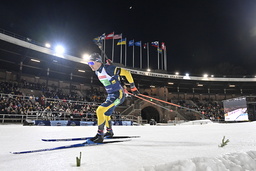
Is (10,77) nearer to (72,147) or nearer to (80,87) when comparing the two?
(80,87)

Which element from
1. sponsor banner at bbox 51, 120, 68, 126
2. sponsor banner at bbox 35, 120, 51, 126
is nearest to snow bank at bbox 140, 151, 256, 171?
sponsor banner at bbox 35, 120, 51, 126

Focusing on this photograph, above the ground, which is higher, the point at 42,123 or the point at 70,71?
the point at 70,71

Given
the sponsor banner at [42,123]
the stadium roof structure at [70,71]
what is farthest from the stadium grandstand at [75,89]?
the sponsor banner at [42,123]

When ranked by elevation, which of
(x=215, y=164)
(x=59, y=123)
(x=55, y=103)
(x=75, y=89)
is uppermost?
(x=75, y=89)

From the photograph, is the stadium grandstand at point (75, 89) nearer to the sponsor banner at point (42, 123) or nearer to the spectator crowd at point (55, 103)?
the spectator crowd at point (55, 103)

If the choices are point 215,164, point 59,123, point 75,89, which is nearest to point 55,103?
point 59,123

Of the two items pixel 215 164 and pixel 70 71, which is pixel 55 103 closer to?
pixel 70 71

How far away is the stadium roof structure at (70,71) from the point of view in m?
19.0

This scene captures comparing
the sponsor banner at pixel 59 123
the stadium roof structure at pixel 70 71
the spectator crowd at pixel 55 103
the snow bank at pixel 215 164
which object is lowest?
the sponsor banner at pixel 59 123

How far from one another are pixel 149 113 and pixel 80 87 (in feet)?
50.5

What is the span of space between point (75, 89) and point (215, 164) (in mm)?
28488

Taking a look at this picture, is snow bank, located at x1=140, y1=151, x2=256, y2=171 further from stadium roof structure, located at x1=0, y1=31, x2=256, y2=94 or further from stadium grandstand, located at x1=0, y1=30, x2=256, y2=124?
stadium roof structure, located at x1=0, y1=31, x2=256, y2=94

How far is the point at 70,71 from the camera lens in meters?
26.6

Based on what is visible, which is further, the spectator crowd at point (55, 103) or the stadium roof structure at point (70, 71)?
the stadium roof structure at point (70, 71)
